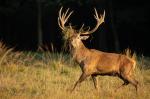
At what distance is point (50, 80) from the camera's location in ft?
47.2

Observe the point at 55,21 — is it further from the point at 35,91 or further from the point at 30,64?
the point at 35,91

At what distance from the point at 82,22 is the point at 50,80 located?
52.9ft

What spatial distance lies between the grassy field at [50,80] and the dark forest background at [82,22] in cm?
662

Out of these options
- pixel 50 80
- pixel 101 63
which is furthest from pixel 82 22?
pixel 101 63

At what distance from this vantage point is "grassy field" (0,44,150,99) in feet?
39.9

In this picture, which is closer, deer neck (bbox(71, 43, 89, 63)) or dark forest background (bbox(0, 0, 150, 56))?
deer neck (bbox(71, 43, 89, 63))

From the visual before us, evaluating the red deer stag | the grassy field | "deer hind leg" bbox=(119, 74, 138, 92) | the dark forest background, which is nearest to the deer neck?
the red deer stag

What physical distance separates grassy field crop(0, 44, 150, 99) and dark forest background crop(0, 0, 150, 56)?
21.7 feet

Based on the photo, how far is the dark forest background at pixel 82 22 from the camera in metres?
25.3

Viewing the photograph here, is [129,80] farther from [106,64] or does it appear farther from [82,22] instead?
[82,22]

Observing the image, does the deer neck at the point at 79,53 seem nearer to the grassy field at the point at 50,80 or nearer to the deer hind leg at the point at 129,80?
the grassy field at the point at 50,80

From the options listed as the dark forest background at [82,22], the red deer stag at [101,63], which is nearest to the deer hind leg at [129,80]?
the red deer stag at [101,63]

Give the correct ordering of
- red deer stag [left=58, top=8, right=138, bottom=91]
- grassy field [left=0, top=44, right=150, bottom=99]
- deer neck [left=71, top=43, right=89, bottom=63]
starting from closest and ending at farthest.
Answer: grassy field [left=0, top=44, right=150, bottom=99], red deer stag [left=58, top=8, right=138, bottom=91], deer neck [left=71, top=43, right=89, bottom=63]

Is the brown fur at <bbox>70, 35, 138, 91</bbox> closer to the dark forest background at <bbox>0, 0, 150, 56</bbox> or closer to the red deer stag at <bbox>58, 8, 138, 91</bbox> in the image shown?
the red deer stag at <bbox>58, 8, 138, 91</bbox>
